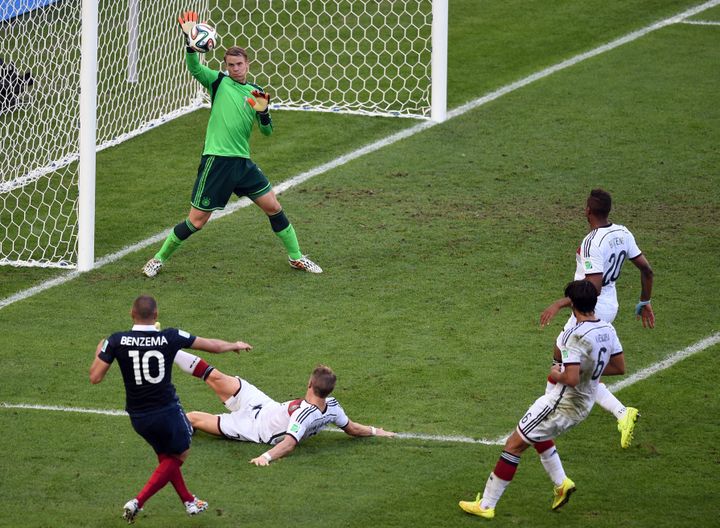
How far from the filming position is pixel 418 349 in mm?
10523

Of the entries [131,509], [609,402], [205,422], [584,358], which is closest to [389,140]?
[609,402]

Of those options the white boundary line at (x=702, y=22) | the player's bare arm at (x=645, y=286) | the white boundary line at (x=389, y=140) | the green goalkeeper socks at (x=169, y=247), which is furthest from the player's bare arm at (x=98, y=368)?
the white boundary line at (x=702, y=22)

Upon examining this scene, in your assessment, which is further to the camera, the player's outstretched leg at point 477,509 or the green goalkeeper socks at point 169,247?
the green goalkeeper socks at point 169,247

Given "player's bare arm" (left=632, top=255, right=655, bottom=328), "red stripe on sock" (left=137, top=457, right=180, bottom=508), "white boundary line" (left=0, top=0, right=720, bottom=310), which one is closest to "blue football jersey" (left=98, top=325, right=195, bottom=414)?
"red stripe on sock" (left=137, top=457, right=180, bottom=508)

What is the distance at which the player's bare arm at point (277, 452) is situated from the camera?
8422 millimetres

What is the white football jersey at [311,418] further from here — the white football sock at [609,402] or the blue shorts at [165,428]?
the white football sock at [609,402]

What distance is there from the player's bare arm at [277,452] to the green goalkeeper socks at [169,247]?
3937mm

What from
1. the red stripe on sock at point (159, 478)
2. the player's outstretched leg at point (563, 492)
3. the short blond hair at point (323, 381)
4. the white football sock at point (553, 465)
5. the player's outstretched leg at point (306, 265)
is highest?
the short blond hair at point (323, 381)

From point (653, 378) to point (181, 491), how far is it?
4.18 meters

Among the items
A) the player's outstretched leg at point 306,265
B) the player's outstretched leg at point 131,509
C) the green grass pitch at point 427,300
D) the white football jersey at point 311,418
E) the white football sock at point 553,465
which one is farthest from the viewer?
the player's outstretched leg at point 306,265

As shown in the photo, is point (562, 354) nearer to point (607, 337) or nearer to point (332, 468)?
point (607, 337)

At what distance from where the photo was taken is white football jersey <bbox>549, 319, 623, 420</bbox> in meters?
7.68

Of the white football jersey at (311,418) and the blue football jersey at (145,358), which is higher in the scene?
the blue football jersey at (145,358)

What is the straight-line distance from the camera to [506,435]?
29.6 ft
